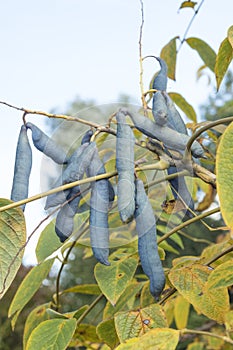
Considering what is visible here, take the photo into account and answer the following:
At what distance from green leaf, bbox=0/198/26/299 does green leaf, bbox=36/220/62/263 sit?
0.26 meters

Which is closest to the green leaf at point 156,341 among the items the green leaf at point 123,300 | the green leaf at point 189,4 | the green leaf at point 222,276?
the green leaf at point 222,276

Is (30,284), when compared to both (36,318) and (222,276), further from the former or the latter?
(222,276)

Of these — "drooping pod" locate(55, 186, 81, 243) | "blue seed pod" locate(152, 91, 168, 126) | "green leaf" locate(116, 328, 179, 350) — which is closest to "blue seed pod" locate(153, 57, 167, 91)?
"blue seed pod" locate(152, 91, 168, 126)

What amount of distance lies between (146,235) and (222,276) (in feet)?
0.24

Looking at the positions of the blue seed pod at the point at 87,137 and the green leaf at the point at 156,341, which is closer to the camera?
the green leaf at the point at 156,341

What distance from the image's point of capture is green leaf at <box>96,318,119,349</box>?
68cm

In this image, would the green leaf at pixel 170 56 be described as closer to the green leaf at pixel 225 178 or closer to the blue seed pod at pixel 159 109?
the blue seed pod at pixel 159 109

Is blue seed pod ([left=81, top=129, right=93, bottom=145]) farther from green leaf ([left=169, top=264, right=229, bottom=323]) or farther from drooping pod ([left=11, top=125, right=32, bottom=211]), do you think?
green leaf ([left=169, top=264, right=229, bottom=323])

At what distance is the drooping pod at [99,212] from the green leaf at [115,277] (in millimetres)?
124

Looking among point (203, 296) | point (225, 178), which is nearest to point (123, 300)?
point (203, 296)

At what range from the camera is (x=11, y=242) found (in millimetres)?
550

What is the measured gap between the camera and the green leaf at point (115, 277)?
65 cm

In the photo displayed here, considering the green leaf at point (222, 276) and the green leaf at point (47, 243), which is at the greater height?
the green leaf at point (47, 243)

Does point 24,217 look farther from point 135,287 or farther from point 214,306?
point 135,287
